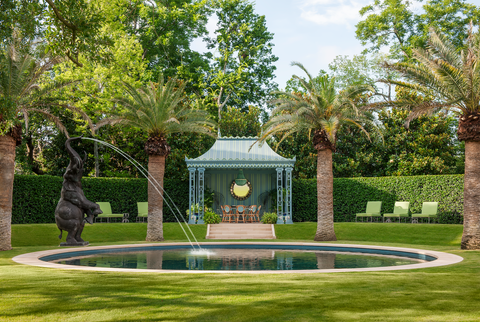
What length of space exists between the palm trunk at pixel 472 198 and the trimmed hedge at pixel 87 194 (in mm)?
14596

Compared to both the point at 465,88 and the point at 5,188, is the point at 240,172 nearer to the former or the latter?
the point at 5,188

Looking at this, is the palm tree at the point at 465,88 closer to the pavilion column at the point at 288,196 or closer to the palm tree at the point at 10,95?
the pavilion column at the point at 288,196

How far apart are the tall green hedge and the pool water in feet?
26.5

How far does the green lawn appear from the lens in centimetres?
479

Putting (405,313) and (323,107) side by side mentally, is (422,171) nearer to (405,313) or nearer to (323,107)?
(323,107)

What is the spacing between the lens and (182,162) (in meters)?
25.2

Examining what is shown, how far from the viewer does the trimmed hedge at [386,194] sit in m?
20.0

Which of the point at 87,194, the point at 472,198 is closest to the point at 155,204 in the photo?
the point at 87,194

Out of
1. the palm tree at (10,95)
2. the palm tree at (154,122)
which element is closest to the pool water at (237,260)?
the palm tree at (10,95)

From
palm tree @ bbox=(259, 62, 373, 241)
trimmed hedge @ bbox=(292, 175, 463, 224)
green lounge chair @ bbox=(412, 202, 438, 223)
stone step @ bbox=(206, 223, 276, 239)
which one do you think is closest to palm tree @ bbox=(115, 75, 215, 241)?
stone step @ bbox=(206, 223, 276, 239)

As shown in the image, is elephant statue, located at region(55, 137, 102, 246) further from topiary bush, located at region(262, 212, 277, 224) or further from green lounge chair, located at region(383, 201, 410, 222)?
green lounge chair, located at region(383, 201, 410, 222)

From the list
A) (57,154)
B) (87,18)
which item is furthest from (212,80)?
(87,18)

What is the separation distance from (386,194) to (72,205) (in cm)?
1561

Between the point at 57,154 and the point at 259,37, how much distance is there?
18332 mm
